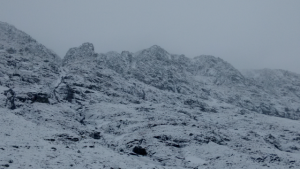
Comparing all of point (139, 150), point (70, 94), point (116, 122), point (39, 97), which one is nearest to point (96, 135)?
point (116, 122)

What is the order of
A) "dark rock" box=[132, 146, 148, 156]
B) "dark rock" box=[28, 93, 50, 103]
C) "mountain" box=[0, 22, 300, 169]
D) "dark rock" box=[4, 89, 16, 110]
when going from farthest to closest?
"dark rock" box=[28, 93, 50, 103], "dark rock" box=[4, 89, 16, 110], "dark rock" box=[132, 146, 148, 156], "mountain" box=[0, 22, 300, 169]

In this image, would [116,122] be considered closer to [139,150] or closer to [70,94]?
[139,150]

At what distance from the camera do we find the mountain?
1126 inches

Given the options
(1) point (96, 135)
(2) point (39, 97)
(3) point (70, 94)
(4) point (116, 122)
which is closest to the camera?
(1) point (96, 135)

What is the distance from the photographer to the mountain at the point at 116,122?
93.8 feet

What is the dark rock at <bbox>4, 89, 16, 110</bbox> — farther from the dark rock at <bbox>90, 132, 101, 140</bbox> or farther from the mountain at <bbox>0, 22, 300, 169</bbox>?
the dark rock at <bbox>90, 132, 101, 140</bbox>

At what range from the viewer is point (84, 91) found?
62.1 m

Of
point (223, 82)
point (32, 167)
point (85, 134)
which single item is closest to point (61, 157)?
point (32, 167)

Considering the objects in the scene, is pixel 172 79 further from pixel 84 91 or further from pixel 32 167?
pixel 32 167

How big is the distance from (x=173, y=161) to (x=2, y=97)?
31.0 m

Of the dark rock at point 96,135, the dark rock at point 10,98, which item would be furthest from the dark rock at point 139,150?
the dark rock at point 10,98

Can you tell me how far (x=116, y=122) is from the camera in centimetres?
4541

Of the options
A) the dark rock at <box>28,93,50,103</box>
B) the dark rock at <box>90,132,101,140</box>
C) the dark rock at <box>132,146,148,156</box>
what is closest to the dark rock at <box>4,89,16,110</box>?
the dark rock at <box>28,93,50,103</box>

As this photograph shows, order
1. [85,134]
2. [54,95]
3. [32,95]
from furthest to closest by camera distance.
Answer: [54,95] → [32,95] → [85,134]
